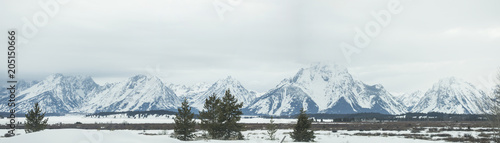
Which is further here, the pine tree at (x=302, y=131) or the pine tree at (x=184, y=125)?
the pine tree at (x=302, y=131)

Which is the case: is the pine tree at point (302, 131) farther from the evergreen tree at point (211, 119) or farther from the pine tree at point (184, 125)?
the pine tree at point (184, 125)

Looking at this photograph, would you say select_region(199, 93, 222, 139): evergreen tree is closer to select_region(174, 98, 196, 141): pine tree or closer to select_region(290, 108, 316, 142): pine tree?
select_region(174, 98, 196, 141): pine tree

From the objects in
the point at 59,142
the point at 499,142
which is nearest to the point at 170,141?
the point at 59,142

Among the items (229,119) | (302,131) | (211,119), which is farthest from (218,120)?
(302,131)

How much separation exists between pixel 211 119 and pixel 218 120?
6.01 feet

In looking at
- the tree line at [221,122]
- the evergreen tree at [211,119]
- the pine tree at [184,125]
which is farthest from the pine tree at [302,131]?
the pine tree at [184,125]

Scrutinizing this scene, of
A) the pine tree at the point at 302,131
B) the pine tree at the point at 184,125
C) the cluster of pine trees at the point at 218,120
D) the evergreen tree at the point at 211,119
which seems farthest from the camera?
the pine tree at the point at 302,131

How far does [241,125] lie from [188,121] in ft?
21.6

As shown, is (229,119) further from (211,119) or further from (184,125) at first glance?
(184,125)

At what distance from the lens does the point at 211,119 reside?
4412cm

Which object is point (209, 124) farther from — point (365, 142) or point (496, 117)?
point (496, 117)

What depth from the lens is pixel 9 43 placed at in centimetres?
2598

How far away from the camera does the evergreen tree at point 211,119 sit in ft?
139

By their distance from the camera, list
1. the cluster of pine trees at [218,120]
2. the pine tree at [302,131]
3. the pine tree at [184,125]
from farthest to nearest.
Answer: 1. the pine tree at [302,131]
2. the pine tree at [184,125]
3. the cluster of pine trees at [218,120]
